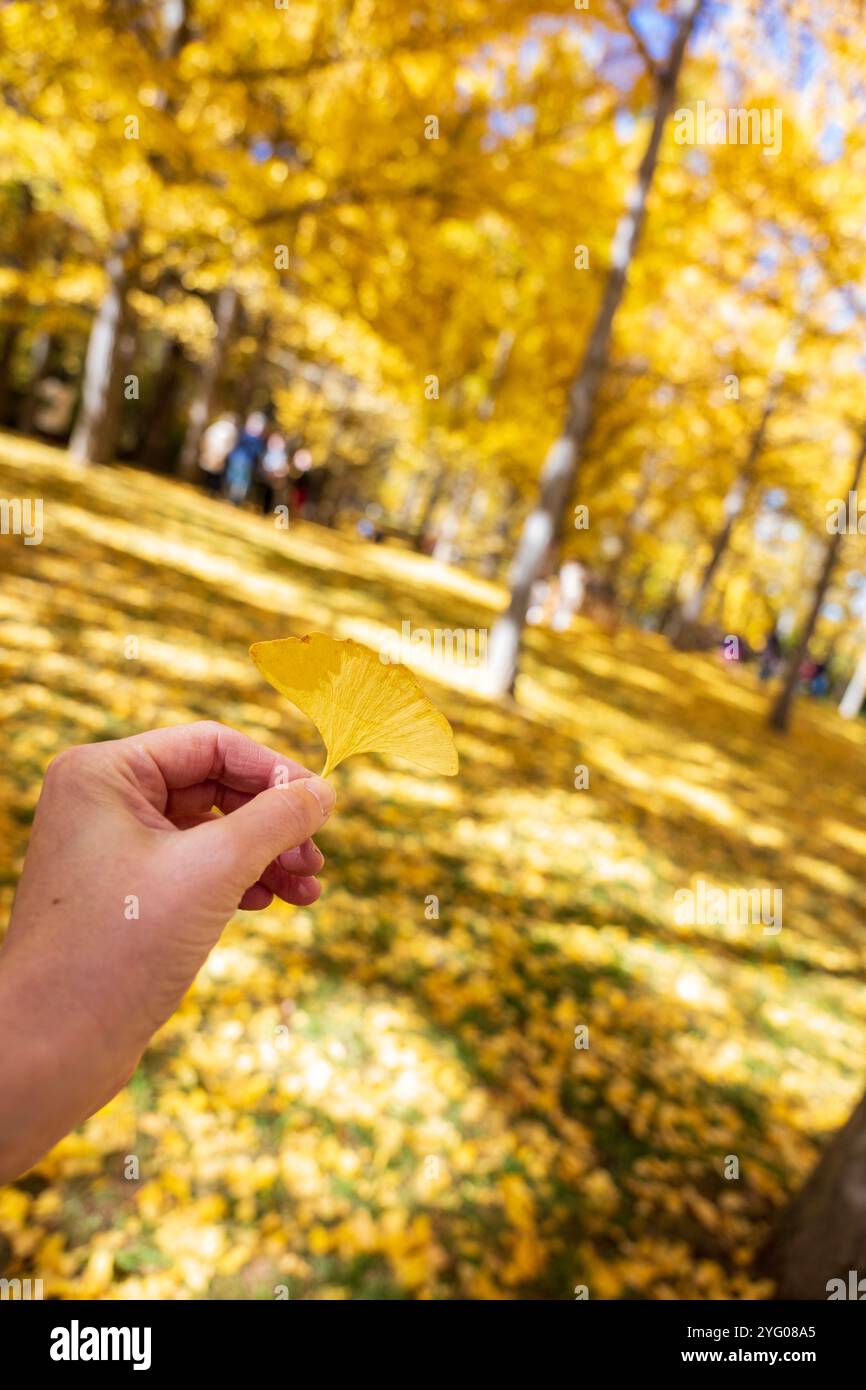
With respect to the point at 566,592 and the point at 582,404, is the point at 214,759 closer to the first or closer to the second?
the point at 582,404

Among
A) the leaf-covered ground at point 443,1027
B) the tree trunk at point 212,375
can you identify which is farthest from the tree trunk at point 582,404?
the tree trunk at point 212,375

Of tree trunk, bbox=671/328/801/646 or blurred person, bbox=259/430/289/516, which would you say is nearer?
blurred person, bbox=259/430/289/516

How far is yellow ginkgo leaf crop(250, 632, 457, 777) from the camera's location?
0.97 m

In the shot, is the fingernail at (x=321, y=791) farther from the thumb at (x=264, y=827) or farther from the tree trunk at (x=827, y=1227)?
the tree trunk at (x=827, y=1227)

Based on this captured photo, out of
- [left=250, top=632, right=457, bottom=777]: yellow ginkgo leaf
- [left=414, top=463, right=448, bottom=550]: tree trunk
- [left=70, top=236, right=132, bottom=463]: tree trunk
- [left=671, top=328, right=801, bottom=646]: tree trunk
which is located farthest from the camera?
[left=414, top=463, right=448, bottom=550]: tree trunk

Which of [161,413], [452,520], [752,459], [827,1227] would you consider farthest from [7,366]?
[827,1227]

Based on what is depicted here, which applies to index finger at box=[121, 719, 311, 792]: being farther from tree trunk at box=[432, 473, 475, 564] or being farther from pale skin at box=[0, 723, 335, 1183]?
tree trunk at box=[432, 473, 475, 564]

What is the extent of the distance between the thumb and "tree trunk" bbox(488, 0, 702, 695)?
23.0 ft

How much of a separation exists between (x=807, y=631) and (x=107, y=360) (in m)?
12.7

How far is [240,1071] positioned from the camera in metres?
3.00

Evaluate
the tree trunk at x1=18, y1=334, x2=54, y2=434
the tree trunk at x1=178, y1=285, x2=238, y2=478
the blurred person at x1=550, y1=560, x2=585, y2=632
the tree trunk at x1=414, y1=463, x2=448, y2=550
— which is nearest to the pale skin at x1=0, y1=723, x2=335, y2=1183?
the blurred person at x1=550, y1=560, x2=585, y2=632

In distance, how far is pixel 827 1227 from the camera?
Result: 2.51 metres
